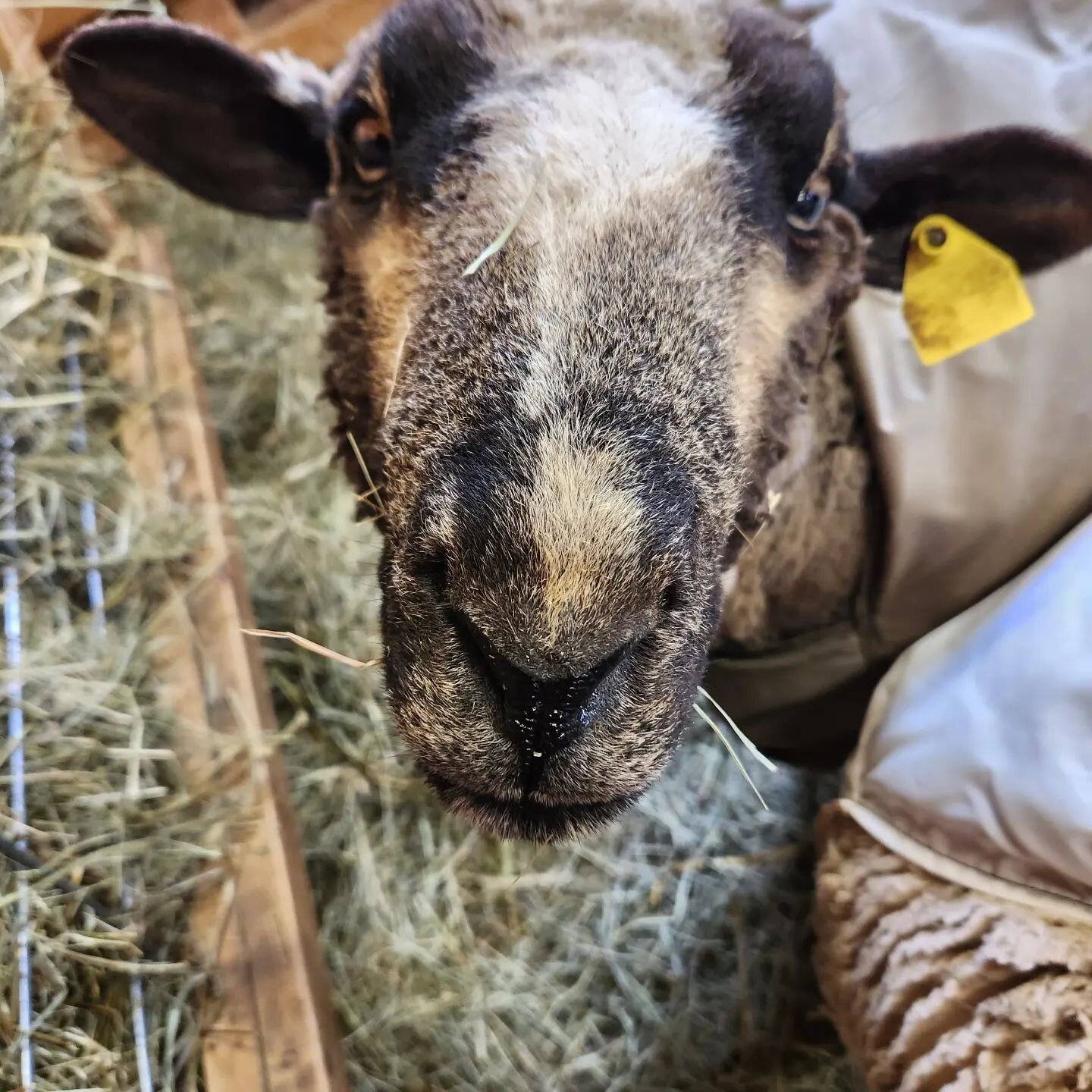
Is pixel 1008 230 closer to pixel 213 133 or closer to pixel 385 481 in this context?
pixel 385 481

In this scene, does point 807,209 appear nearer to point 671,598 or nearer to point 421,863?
point 671,598

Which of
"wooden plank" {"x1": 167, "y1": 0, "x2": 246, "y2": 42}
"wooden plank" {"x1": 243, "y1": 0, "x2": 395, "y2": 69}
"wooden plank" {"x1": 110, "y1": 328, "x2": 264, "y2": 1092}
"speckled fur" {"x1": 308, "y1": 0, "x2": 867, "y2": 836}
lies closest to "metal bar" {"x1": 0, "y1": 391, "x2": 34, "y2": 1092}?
"wooden plank" {"x1": 110, "y1": 328, "x2": 264, "y2": 1092}

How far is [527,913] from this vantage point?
2428 mm

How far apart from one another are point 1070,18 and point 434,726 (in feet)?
7.04

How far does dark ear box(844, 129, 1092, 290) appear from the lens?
172cm

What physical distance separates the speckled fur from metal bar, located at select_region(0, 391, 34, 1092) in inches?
33.5

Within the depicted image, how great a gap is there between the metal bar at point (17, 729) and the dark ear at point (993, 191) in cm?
191

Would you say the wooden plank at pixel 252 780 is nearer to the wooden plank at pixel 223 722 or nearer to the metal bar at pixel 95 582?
the wooden plank at pixel 223 722

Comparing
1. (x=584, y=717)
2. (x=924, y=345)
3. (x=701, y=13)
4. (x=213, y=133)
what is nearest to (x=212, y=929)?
(x=584, y=717)

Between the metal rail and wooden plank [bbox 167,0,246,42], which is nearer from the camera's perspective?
the metal rail

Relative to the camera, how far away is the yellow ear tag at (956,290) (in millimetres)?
1773

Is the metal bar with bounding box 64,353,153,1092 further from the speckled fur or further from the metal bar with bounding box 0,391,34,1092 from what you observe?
the speckled fur

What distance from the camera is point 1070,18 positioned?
2107 mm

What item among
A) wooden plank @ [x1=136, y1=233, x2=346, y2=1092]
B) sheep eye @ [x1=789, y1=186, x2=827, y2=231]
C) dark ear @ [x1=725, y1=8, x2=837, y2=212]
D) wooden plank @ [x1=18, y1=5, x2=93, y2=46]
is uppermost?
dark ear @ [x1=725, y1=8, x2=837, y2=212]
